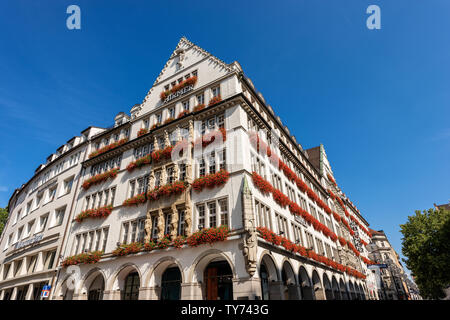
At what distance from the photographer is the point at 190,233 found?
19.1 metres

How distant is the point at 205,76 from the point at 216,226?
15678mm

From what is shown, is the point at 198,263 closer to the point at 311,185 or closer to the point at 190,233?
the point at 190,233

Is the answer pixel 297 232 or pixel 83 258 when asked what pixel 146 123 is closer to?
pixel 83 258

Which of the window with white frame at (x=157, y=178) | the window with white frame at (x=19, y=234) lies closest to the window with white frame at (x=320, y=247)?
A: the window with white frame at (x=157, y=178)

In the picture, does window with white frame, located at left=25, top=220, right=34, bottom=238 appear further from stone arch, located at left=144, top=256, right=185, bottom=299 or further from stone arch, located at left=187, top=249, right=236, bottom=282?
stone arch, located at left=187, top=249, right=236, bottom=282

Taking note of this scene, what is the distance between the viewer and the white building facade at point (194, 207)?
1816 centimetres

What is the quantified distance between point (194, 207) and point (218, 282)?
5.76 meters

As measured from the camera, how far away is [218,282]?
19281 mm

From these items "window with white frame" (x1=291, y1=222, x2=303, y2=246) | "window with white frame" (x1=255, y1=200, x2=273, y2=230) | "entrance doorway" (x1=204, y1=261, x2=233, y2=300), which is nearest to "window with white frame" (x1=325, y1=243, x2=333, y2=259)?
"window with white frame" (x1=291, y1=222, x2=303, y2=246)

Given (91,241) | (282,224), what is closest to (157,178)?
(91,241)

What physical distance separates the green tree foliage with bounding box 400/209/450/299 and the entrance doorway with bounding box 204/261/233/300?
1049 inches
